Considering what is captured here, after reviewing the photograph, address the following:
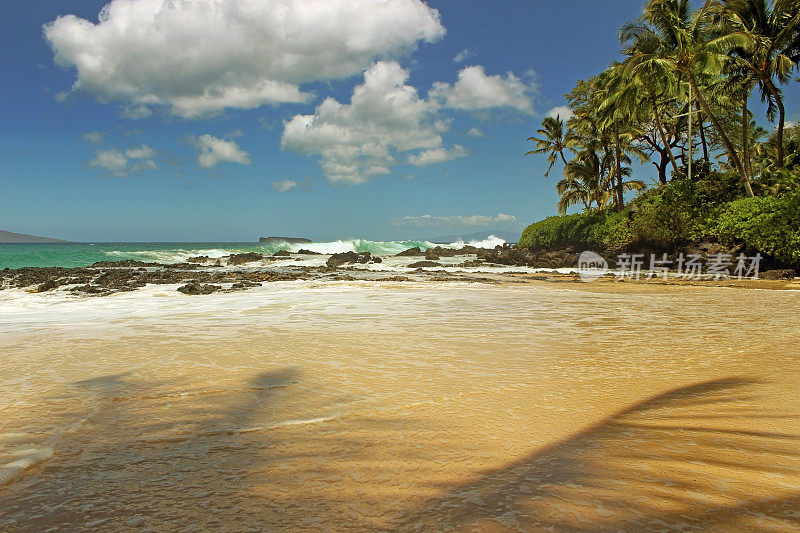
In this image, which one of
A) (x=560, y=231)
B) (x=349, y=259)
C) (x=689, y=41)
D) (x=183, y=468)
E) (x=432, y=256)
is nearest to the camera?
(x=183, y=468)

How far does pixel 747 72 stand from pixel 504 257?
1337 centimetres

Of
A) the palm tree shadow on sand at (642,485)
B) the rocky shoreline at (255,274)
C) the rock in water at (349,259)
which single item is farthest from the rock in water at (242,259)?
the palm tree shadow on sand at (642,485)

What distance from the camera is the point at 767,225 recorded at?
15812 millimetres

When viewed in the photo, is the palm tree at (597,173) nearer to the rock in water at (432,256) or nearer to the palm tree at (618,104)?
the palm tree at (618,104)

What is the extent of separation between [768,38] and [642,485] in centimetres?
2455

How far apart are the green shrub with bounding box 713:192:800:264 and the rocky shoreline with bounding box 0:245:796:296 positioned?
94 cm

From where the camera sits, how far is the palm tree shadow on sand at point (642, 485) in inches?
61.1

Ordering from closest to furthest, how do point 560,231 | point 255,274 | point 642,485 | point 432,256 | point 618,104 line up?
point 642,485 → point 255,274 → point 618,104 → point 560,231 → point 432,256

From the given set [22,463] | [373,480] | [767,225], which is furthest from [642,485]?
[767,225]

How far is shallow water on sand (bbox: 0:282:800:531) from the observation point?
64.9 inches

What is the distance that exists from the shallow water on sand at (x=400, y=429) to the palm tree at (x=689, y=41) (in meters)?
17.4

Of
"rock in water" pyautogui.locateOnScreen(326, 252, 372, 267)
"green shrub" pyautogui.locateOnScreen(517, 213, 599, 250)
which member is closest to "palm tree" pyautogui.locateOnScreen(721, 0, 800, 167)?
"green shrub" pyautogui.locateOnScreen(517, 213, 599, 250)

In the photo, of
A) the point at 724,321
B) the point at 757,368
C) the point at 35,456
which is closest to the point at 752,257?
the point at 724,321

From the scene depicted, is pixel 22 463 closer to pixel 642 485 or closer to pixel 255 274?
pixel 642 485
